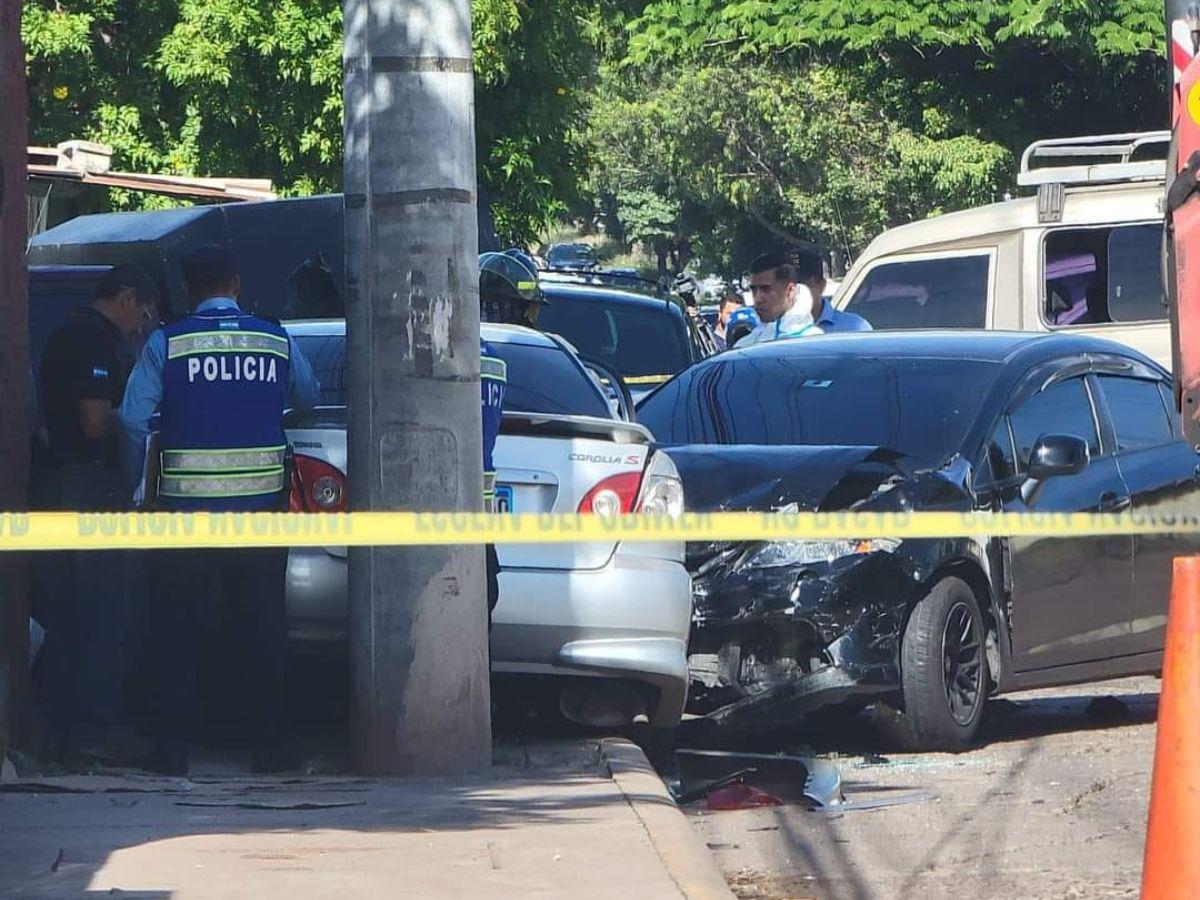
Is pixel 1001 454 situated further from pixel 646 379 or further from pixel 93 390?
pixel 646 379

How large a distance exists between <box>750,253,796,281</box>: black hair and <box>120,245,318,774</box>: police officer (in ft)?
13.3

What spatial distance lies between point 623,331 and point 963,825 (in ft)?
26.9

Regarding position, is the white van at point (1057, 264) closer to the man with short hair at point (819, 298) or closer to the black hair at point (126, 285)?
the man with short hair at point (819, 298)

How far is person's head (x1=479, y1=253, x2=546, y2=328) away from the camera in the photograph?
1216 cm

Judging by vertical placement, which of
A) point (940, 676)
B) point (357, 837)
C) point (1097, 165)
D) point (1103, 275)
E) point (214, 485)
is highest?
point (1097, 165)

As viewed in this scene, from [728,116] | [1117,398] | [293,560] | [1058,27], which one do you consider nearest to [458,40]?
[293,560]

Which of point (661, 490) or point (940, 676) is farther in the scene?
point (940, 676)

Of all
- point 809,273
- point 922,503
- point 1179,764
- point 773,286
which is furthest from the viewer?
point 809,273

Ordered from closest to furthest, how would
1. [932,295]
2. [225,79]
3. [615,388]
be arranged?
[615,388]
[932,295]
[225,79]

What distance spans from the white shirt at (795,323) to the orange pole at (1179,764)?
20.5 ft

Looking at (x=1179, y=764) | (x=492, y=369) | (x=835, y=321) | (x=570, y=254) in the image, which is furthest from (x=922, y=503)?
(x=570, y=254)

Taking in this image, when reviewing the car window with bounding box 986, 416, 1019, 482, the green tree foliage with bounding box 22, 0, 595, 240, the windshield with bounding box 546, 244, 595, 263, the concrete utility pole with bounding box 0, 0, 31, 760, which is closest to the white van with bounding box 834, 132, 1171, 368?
the car window with bounding box 986, 416, 1019, 482

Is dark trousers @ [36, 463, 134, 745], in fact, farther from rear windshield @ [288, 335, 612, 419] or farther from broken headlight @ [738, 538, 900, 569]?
broken headlight @ [738, 538, 900, 569]

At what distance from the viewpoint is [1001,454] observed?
27.2 ft
